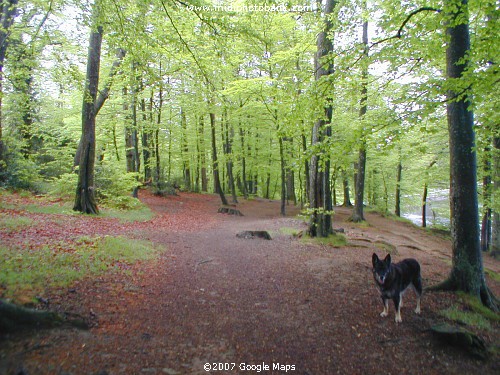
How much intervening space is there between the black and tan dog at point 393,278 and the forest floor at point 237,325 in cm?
34

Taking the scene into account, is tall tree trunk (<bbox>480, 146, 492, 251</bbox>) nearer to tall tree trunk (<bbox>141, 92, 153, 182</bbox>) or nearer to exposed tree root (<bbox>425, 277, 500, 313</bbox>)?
exposed tree root (<bbox>425, 277, 500, 313</bbox>)

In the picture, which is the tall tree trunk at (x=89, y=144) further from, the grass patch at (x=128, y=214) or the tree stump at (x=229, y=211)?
the tree stump at (x=229, y=211)

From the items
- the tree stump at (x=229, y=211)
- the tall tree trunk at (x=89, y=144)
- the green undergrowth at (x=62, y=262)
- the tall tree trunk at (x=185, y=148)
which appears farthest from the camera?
the tall tree trunk at (x=185, y=148)

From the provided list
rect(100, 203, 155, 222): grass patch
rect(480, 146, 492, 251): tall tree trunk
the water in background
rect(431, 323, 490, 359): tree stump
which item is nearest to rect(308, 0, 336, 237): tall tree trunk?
rect(431, 323, 490, 359): tree stump

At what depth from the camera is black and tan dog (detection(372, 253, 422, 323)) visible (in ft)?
14.2

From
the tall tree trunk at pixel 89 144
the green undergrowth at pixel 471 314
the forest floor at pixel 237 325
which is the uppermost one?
the tall tree trunk at pixel 89 144

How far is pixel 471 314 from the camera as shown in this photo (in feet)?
16.2

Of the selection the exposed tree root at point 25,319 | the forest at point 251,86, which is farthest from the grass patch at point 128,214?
the exposed tree root at point 25,319

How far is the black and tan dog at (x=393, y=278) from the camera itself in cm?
432

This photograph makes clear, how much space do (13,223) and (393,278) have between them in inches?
368

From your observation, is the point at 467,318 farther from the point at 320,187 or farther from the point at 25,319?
the point at 25,319

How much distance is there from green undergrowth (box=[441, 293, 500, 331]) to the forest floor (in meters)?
0.14

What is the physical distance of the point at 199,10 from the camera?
5.57 meters

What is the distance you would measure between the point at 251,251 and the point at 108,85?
932 cm
